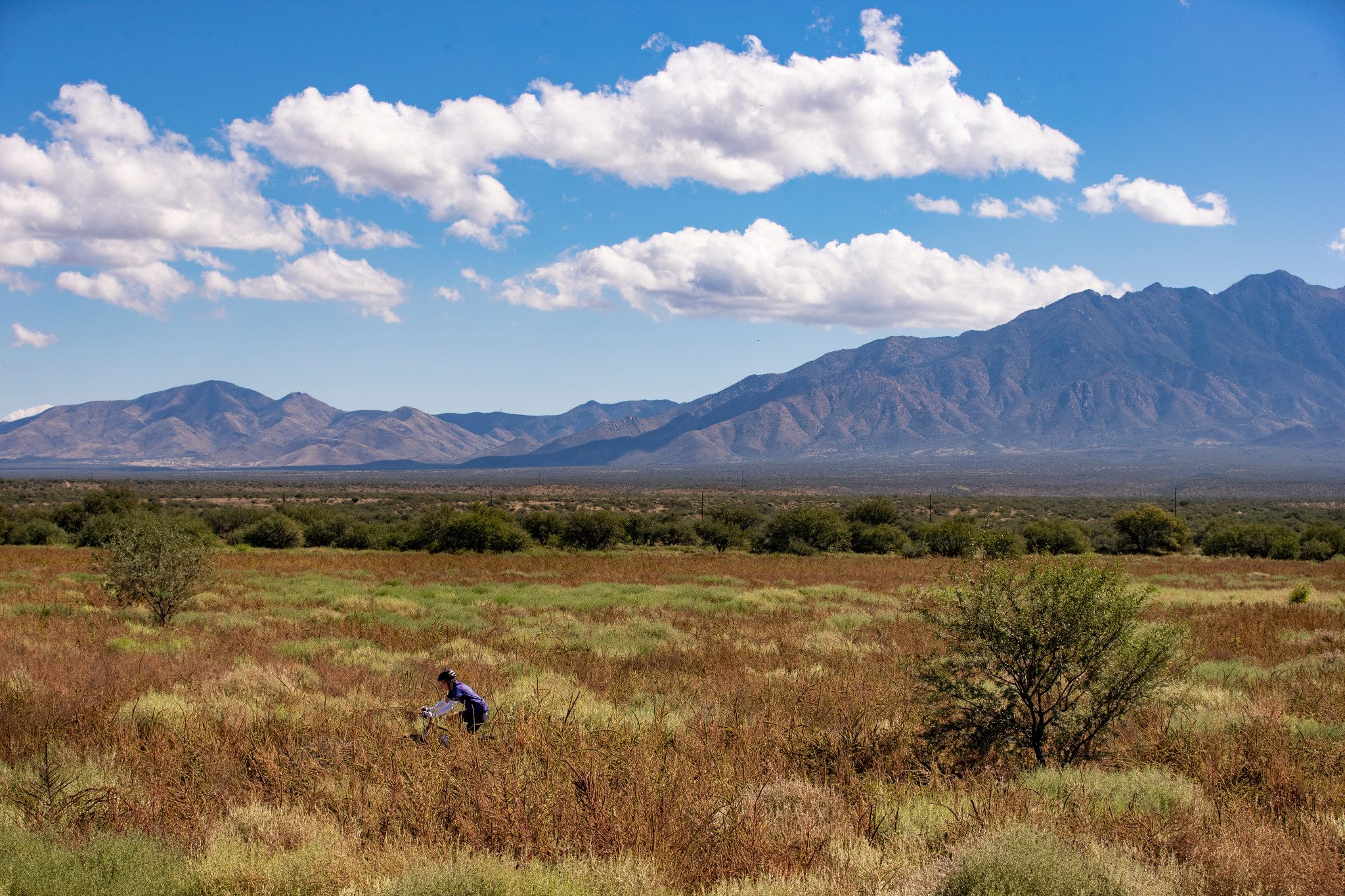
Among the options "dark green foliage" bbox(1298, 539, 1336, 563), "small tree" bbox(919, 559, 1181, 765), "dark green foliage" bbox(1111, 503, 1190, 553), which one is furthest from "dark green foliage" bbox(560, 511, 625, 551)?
"small tree" bbox(919, 559, 1181, 765)

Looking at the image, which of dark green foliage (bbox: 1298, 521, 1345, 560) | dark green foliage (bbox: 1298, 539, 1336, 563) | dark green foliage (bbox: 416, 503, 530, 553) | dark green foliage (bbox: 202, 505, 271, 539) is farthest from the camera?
dark green foliage (bbox: 202, 505, 271, 539)

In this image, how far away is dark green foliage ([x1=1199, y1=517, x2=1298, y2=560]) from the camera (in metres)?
44.6

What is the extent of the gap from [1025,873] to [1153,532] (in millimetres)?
51280

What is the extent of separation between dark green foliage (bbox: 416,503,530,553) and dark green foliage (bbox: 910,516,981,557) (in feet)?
79.0

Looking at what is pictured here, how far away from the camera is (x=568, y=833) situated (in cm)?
546

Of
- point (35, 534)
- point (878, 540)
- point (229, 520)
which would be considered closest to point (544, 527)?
point (229, 520)

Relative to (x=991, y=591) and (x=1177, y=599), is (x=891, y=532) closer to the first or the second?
(x=1177, y=599)

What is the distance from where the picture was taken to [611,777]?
649 centimetres

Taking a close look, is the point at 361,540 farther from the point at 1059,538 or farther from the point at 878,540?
the point at 1059,538

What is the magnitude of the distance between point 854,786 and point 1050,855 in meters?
2.34

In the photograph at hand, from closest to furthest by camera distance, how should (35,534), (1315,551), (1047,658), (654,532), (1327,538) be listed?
(1047,658), (35,534), (1315,551), (1327,538), (654,532)

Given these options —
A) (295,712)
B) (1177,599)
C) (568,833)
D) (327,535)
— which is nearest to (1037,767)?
(568,833)

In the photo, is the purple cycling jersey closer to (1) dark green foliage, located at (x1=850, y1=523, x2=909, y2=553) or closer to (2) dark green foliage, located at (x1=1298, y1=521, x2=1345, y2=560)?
(1) dark green foliage, located at (x1=850, y1=523, x2=909, y2=553)

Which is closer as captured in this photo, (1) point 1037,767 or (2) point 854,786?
(2) point 854,786
